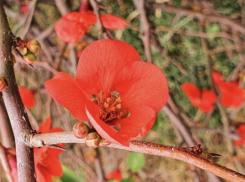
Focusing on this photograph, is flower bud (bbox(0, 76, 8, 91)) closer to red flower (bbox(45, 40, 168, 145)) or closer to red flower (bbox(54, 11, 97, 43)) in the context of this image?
red flower (bbox(45, 40, 168, 145))

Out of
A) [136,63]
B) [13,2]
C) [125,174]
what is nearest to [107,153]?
[125,174]

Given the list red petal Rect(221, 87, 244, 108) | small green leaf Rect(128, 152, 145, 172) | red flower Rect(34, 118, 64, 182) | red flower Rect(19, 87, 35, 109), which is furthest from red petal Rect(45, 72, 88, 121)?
red petal Rect(221, 87, 244, 108)

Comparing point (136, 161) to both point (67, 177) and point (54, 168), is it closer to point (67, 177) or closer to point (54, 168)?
point (67, 177)

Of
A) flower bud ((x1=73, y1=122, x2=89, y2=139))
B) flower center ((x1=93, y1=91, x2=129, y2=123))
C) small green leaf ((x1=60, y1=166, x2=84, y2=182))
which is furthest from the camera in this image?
small green leaf ((x1=60, y1=166, x2=84, y2=182))

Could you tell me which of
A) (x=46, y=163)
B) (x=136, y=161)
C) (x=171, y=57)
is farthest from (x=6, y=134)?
(x=171, y=57)

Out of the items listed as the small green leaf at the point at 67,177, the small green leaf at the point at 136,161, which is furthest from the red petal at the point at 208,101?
the small green leaf at the point at 67,177

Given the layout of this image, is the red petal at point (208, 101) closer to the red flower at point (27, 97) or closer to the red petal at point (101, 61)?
the red flower at point (27, 97)
